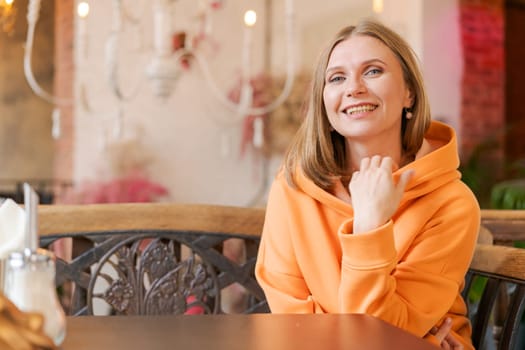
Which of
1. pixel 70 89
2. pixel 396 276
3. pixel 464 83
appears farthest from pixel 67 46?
pixel 396 276

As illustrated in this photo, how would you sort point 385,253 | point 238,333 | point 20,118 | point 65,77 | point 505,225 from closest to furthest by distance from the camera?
point 238,333 → point 385,253 → point 505,225 → point 65,77 → point 20,118

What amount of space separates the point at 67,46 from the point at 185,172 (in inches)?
40.6

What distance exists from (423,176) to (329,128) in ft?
0.74

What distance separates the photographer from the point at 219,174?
4969 mm

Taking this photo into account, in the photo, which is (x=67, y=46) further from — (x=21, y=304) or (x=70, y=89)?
(x=21, y=304)

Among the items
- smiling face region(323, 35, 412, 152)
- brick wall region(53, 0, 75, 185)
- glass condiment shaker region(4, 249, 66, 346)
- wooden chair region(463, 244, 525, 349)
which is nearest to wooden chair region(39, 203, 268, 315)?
smiling face region(323, 35, 412, 152)

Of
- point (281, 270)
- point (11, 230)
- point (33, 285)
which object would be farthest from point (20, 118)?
point (33, 285)

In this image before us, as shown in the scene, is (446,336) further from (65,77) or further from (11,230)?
(65,77)

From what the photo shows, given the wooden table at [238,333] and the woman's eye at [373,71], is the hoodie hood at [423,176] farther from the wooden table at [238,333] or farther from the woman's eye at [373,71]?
the wooden table at [238,333]

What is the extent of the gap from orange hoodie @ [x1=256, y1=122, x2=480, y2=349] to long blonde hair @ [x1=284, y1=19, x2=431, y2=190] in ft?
0.11

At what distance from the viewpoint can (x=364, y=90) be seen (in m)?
1.34

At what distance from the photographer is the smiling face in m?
1.34

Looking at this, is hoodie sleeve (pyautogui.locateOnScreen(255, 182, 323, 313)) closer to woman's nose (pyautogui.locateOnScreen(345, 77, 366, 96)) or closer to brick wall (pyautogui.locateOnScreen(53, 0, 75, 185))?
woman's nose (pyautogui.locateOnScreen(345, 77, 366, 96))

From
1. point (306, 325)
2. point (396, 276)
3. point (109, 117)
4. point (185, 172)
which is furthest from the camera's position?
point (185, 172)
